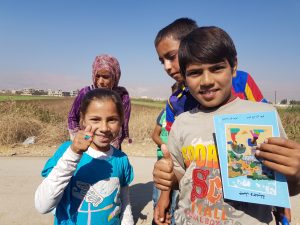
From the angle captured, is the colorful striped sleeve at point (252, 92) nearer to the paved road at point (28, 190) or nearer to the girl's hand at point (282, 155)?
the girl's hand at point (282, 155)

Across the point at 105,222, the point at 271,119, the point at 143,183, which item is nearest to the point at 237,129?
the point at 271,119

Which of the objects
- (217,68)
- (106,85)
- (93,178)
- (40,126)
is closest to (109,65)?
(106,85)

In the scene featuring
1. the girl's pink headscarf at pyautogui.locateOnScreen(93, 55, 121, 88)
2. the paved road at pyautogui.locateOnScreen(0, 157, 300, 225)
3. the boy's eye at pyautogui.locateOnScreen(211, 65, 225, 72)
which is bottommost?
the paved road at pyautogui.locateOnScreen(0, 157, 300, 225)

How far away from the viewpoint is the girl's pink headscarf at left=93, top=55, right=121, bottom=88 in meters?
3.77

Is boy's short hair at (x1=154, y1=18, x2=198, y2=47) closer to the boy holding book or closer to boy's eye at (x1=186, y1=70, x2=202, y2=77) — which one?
the boy holding book

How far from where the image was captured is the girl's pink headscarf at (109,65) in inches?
148

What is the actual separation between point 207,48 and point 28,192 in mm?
4560

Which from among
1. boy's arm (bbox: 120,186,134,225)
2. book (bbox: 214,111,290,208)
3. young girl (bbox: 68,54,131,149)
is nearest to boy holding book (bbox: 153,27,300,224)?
book (bbox: 214,111,290,208)

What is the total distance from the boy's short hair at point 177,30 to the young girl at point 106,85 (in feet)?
4.11

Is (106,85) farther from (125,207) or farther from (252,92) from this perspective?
(252,92)

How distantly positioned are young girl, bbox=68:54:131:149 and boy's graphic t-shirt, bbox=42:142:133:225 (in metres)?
1.22

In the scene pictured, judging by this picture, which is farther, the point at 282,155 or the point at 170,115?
the point at 170,115

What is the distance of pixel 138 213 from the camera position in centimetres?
432

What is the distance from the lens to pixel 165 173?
1.64 metres
